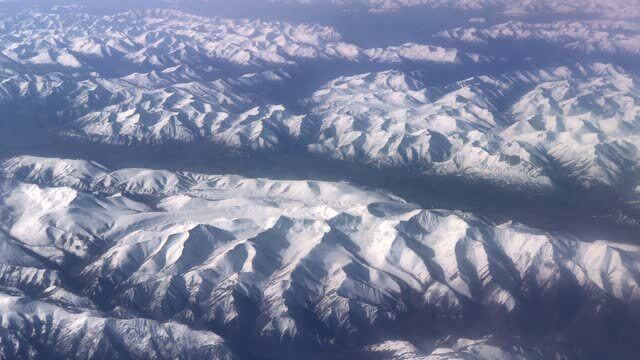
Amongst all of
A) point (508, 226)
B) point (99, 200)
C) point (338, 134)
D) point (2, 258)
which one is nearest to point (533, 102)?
point (338, 134)

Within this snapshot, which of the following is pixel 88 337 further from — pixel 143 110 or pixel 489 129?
pixel 489 129

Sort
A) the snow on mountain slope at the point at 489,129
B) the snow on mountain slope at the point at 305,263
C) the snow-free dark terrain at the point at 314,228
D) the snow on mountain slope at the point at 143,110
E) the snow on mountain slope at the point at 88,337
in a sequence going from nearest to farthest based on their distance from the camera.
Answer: the snow on mountain slope at the point at 88,337 < the snow-free dark terrain at the point at 314,228 < the snow on mountain slope at the point at 305,263 < the snow on mountain slope at the point at 489,129 < the snow on mountain slope at the point at 143,110

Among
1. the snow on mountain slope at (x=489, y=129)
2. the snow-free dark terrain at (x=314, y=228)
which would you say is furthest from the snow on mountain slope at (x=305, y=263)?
the snow on mountain slope at (x=489, y=129)

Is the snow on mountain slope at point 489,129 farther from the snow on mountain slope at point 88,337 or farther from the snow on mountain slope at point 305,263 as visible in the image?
the snow on mountain slope at point 88,337

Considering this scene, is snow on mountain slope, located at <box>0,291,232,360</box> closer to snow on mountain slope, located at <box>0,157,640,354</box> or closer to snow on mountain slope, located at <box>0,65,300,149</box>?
snow on mountain slope, located at <box>0,157,640,354</box>

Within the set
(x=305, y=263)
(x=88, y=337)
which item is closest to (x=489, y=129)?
(x=305, y=263)
